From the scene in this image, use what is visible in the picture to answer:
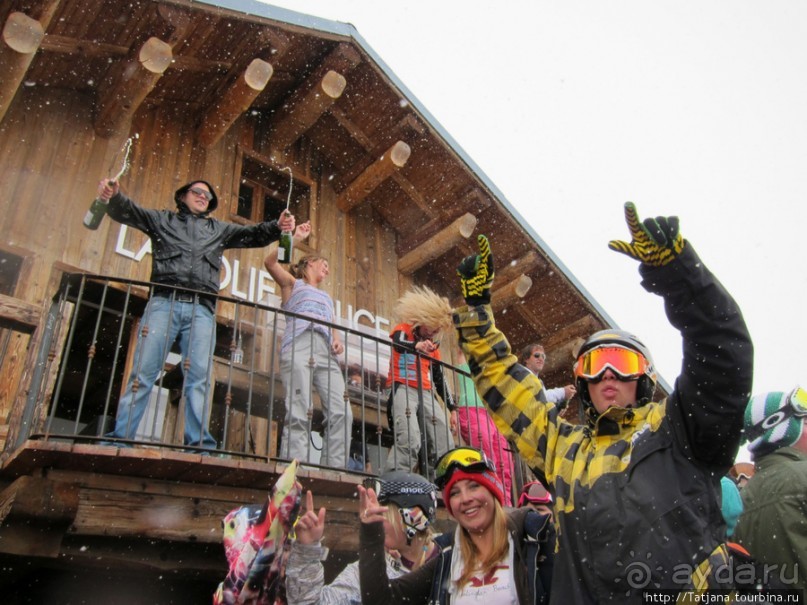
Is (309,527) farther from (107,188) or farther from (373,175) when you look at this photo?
(373,175)

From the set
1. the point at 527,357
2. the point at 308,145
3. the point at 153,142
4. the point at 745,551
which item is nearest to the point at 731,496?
the point at 745,551

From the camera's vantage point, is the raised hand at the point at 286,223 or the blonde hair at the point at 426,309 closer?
the blonde hair at the point at 426,309

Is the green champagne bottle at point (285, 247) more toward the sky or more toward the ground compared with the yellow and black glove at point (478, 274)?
more toward the sky

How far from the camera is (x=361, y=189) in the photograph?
28.7 ft

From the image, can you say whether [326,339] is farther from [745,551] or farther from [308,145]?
[308,145]

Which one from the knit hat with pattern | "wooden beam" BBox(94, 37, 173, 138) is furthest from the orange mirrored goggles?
"wooden beam" BBox(94, 37, 173, 138)

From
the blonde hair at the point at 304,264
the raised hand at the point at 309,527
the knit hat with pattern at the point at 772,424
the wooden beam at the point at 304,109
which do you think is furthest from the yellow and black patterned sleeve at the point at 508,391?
the wooden beam at the point at 304,109

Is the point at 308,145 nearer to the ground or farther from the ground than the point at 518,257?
farther from the ground

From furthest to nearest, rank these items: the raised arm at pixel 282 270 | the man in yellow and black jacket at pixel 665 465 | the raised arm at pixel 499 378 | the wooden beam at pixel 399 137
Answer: the wooden beam at pixel 399 137 → the raised arm at pixel 282 270 → the raised arm at pixel 499 378 → the man in yellow and black jacket at pixel 665 465

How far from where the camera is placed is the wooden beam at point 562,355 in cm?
986

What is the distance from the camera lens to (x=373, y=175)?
8.57m

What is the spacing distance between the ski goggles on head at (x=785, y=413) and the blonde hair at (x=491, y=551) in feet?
3.86

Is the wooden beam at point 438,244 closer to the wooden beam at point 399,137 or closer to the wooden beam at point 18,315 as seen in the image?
the wooden beam at point 399,137

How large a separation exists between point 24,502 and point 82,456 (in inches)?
14.4
